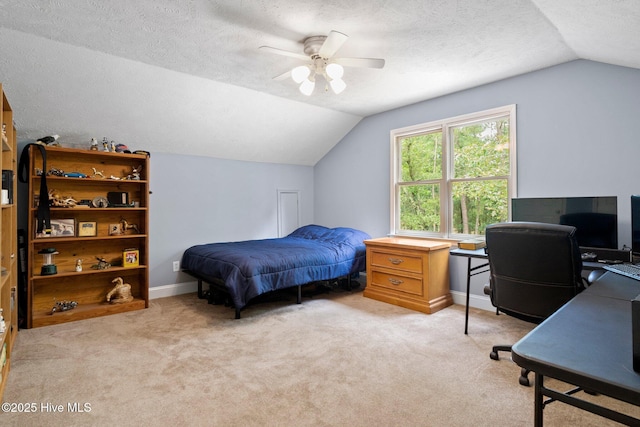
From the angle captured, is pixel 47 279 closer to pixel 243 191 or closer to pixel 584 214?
pixel 243 191

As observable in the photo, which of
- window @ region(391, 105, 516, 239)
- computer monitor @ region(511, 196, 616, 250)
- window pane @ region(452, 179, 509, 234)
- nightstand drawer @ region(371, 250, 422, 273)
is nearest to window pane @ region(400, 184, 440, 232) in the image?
window @ region(391, 105, 516, 239)

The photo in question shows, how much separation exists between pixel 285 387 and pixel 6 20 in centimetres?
304

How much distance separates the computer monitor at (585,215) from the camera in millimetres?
2559

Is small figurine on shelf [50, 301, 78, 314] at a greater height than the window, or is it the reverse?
the window

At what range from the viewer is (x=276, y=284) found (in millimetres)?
3412

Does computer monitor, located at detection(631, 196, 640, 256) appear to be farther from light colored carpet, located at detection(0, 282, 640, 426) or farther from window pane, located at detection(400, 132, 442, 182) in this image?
window pane, located at detection(400, 132, 442, 182)

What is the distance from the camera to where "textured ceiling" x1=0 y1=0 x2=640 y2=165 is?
7.04 feet

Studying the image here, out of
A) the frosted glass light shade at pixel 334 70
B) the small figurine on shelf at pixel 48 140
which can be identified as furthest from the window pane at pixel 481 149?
the small figurine on shelf at pixel 48 140

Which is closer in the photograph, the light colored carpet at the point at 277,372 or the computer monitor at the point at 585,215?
the light colored carpet at the point at 277,372

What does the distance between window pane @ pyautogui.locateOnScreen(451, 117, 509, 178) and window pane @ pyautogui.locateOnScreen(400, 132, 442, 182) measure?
207mm

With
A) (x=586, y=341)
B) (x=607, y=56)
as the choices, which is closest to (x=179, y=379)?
(x=586, y=341)

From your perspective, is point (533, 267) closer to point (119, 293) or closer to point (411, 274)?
point (411, 274)

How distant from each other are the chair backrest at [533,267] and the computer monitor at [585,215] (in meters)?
0.96

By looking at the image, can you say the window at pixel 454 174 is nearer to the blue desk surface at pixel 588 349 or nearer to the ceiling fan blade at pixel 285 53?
the ceiling fan blade at pixel 285 53
